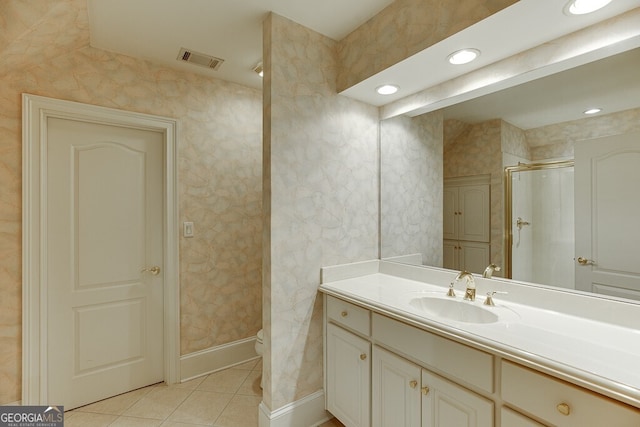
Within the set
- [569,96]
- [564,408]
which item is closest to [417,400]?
[564,408]

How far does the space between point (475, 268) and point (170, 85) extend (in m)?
2.52

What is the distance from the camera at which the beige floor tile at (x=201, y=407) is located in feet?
6.21

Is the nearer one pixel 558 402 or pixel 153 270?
pixel 558 402

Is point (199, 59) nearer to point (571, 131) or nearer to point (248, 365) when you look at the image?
point (571, 131)

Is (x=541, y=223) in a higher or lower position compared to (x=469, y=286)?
higher

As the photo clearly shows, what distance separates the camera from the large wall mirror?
1238 millimetres

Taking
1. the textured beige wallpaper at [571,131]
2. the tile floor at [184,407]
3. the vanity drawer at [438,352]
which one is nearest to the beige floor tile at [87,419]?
the tile floor at [184,407]

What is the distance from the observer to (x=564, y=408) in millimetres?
867

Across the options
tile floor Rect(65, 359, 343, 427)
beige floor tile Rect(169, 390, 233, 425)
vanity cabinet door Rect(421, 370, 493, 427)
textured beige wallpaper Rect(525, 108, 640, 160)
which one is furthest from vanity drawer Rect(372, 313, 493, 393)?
beige floor tile Rect(169, 390, 233, 425)

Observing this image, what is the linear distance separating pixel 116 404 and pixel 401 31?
9.88 feet

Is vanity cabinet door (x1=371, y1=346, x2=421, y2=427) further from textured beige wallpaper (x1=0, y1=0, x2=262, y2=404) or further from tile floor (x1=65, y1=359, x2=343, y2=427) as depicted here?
textured beige wallpaper (x1=0, y1=0, x2=262, y2=404)

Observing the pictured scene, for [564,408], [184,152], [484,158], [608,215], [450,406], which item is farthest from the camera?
[184,152]

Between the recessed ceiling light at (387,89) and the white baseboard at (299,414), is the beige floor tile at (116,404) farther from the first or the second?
the recessed ceiling light at (387,89)

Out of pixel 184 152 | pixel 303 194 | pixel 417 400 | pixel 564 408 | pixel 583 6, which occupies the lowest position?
pixel 417 400
